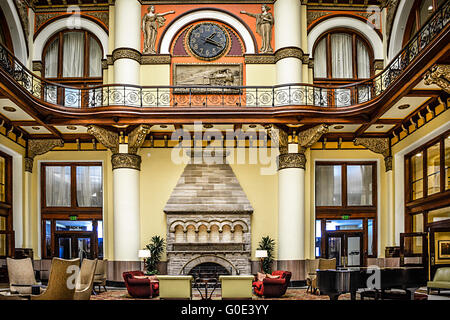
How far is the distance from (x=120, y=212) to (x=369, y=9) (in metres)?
10.1

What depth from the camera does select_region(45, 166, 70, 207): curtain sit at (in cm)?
1712

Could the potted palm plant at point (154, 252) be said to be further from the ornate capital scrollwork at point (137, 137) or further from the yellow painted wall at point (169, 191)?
the ornate capital scrollwork at point (137, 137)

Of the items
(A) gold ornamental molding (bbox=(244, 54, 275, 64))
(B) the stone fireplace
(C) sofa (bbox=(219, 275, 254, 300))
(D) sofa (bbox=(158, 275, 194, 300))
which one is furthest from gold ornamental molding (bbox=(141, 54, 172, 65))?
(C) sofa (bbox=(219, 275, 254, 300))

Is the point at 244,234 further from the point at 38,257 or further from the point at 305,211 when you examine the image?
the point at 38,257

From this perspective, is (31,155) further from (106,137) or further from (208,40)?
(208,40)

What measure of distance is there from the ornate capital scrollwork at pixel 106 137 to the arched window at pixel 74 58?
2159mm

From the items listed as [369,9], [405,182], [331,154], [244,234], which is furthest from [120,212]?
[369,9]

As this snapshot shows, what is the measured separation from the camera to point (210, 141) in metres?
17.0

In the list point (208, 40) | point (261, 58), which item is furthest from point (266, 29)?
point (208, 40)

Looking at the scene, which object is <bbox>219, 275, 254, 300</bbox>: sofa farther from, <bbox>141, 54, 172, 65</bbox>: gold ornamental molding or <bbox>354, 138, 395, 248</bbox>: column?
<bbox>141, 54, 172, 65</bbox>: gold ornamental molding

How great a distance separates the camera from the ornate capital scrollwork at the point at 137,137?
15.6m

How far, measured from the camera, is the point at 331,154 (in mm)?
17141

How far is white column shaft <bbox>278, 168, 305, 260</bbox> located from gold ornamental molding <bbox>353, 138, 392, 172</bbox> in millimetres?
2260
